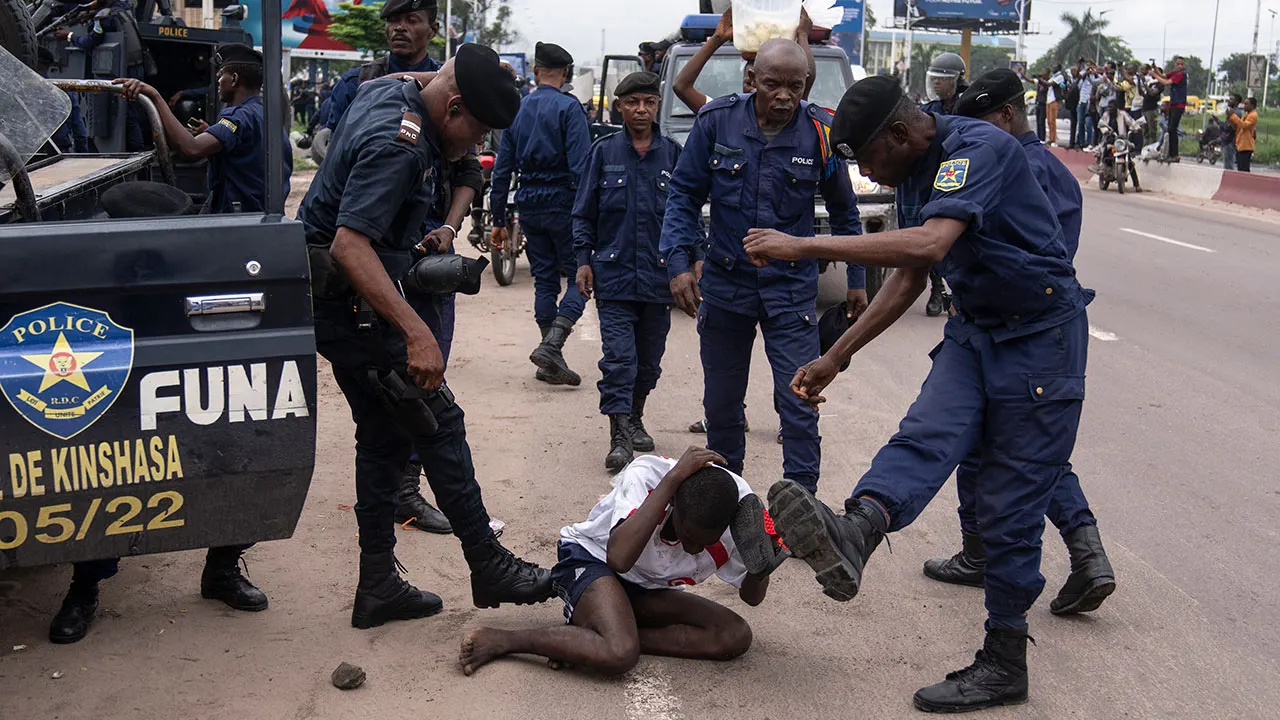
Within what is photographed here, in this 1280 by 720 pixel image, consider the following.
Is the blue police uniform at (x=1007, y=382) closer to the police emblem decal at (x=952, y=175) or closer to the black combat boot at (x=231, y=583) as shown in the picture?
the police emblem decal at (x=952, y=175)

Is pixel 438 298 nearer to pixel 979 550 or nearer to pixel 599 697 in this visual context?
pixel 599 697

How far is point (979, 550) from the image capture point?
5.05 m

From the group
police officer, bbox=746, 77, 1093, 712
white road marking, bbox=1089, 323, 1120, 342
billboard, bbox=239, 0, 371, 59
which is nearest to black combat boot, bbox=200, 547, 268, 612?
police officer, bbox=746, 77, 1093, 712

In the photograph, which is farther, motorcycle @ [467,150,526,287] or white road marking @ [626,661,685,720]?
motorcycle @ [467,150,526,287]

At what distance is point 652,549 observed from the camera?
426cm

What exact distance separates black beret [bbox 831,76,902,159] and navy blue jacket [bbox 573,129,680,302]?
3110 millimetres

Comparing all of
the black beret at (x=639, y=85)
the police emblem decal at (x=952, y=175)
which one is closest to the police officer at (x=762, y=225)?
the black beret at (x=639, y=85)

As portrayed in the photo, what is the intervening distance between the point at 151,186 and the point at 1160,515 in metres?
4.46

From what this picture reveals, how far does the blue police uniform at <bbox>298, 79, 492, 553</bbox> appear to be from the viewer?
4008 millimetres

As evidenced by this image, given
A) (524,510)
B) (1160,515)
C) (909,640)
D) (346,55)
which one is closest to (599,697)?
(909,640)

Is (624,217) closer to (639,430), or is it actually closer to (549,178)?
(639,430)

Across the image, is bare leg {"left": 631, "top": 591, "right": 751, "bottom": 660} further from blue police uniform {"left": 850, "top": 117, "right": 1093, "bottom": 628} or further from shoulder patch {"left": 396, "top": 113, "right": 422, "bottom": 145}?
shoulder patch {"left": 396, "top": 113, "right": 422, "bottom": 145}

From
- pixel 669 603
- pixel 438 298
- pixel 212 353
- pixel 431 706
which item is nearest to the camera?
pixel 212 353

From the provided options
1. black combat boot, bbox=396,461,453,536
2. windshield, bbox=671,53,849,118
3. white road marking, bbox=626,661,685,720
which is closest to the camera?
white road marking, bbox=626,661,685,720
